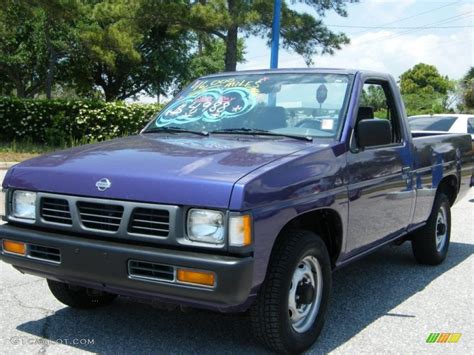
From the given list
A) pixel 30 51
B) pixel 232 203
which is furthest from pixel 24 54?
pixel 232 203

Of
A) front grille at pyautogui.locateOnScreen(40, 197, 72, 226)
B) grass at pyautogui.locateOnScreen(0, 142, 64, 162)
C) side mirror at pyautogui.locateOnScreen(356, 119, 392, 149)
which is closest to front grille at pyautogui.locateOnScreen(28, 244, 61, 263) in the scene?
front grille at pyautogui.locateOnScreen(40, 197, 72, 226)

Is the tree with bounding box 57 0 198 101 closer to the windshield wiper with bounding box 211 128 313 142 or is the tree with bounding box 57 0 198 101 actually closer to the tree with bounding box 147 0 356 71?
the tree with bounding box 147 0 356 71

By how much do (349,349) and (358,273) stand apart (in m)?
1.95

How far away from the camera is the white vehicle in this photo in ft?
39.0

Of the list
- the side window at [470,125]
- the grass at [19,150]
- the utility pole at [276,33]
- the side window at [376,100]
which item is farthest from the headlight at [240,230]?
the utility pole at [276,33]

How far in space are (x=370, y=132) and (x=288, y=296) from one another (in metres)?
1.35

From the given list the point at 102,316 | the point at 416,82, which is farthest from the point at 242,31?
the point at 416,82

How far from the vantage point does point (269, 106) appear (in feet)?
14.7

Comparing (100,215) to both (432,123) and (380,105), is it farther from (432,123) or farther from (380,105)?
(432,123)

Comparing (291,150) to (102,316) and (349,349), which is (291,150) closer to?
(349,349)

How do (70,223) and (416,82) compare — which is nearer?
(70,223)

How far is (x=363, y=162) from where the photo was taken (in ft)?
13.9

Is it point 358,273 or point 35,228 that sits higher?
point 35,228

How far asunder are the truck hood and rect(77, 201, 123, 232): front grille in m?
0.06
